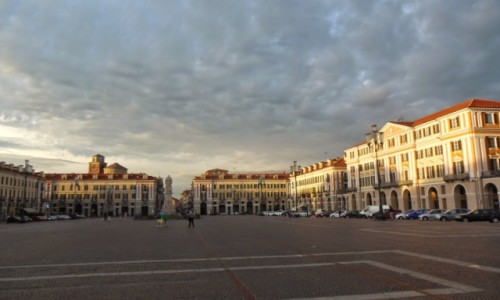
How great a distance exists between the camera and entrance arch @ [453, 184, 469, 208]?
65.3m

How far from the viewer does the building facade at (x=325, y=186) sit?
116 m

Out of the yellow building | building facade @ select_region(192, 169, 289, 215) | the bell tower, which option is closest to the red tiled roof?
the yellow building

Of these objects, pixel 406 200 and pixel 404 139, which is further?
pixel 404 139

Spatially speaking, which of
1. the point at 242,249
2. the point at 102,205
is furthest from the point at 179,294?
the point at 102,205

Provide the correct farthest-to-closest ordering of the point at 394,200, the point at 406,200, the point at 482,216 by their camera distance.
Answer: the point at 394,200
the point at 406,200
the point at 482,216

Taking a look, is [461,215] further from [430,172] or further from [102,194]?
[102,194]

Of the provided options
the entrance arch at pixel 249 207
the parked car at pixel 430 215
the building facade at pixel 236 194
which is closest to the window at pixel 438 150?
the parked car at pixel 430 215

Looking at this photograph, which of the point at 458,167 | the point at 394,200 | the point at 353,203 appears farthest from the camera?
the point at 353,203

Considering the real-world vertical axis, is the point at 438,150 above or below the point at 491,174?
above

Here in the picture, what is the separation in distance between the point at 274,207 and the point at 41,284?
155 metres

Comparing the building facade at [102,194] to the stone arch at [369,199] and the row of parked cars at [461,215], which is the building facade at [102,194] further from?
the row of parked cars at [461,215]

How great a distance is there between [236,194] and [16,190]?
7542 centimetres

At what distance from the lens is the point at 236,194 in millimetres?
161750

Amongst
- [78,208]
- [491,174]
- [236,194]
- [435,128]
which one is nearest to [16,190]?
[78,208]
